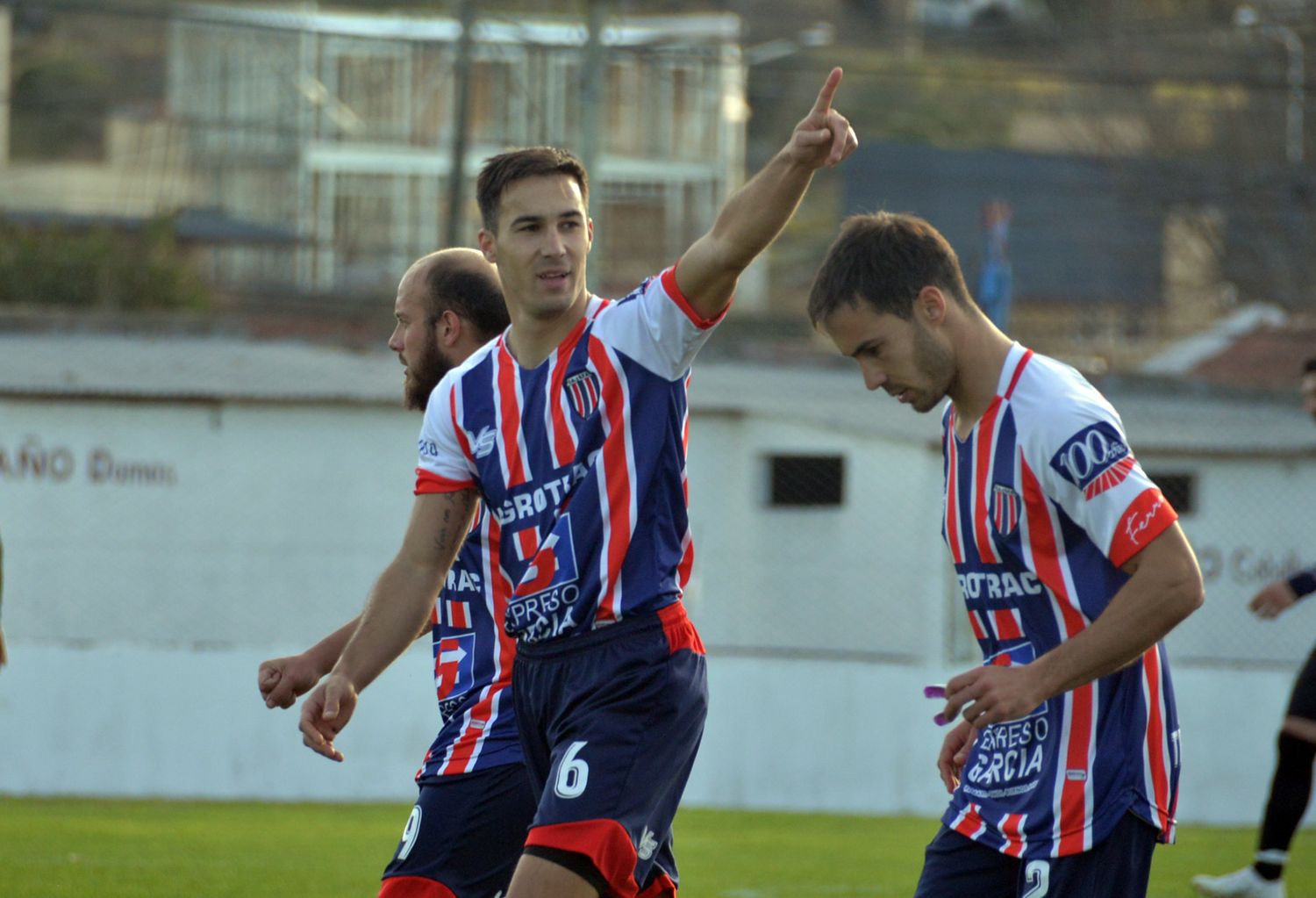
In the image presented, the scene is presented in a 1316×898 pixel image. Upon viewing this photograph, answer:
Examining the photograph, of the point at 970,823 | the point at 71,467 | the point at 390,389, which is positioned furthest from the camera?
the point at 390,389

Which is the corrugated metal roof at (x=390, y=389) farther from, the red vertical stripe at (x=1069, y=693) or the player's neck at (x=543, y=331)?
the red vertical stripe at (x=1069, y=693)

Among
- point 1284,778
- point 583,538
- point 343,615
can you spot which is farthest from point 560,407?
point 343,615

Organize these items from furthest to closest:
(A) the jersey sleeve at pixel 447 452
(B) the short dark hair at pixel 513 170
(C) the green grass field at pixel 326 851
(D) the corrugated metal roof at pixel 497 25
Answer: (D) the corrugated metal roof at pixel 497 25, (C) the green grass field at pixel 326 851, (A) the jersey sleeve at pixel 447 452, (B) the short dark hair at pixel 513 170

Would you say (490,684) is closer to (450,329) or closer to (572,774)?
(572,774)

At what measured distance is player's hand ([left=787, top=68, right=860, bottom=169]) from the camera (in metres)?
3.55

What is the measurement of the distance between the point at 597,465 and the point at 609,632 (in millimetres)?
364

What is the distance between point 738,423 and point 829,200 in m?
24.3

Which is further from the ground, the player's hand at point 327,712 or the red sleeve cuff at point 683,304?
the red sleeve cuff at point 683,304

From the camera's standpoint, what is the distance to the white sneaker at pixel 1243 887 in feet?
25.1

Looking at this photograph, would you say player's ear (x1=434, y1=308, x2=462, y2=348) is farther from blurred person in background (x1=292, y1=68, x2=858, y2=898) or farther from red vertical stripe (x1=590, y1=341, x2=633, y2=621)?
red vertical stripe (x1=590, y1=341, x2=633, y2=621)

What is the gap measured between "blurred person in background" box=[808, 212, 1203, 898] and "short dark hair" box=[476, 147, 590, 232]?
768 millimetres

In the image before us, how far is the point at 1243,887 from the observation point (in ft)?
25.2

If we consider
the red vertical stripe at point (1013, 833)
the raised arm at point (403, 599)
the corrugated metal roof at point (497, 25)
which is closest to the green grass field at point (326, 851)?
the raised arm at point (403, 599)

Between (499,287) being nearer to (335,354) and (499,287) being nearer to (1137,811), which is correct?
(1137,811)
